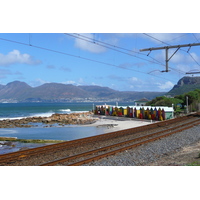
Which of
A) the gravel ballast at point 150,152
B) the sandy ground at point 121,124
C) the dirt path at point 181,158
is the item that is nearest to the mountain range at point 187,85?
the sandy ground at point 121,124

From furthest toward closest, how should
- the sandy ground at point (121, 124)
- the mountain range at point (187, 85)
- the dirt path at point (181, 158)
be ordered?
the mountain range at point (187, 85) < the sandy ground at point (121, 124) < the dirt path at point (181, 158)

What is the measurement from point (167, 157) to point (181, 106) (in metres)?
45.6

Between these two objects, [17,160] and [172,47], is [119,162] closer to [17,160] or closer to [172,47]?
[17,160]

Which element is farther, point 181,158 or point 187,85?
point 187,85

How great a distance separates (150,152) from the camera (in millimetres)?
12398

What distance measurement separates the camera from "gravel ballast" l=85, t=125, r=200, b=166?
1055cm

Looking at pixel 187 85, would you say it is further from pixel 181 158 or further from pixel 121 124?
pixel 181 158

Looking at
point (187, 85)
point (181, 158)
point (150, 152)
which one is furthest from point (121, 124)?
point (187, 85)

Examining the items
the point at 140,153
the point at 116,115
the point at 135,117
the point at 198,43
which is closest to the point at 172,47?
the point at 198,43

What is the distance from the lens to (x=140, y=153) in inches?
479

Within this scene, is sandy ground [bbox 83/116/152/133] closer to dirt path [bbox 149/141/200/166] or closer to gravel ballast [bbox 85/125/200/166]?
gravel ballast [bbox 85/125/200/166]

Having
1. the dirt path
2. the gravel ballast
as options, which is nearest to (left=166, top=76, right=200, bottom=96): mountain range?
the gravel ballast

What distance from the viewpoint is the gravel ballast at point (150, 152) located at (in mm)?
10555

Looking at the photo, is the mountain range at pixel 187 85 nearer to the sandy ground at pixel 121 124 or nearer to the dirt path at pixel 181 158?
the sandy ground at pixel 121 124
